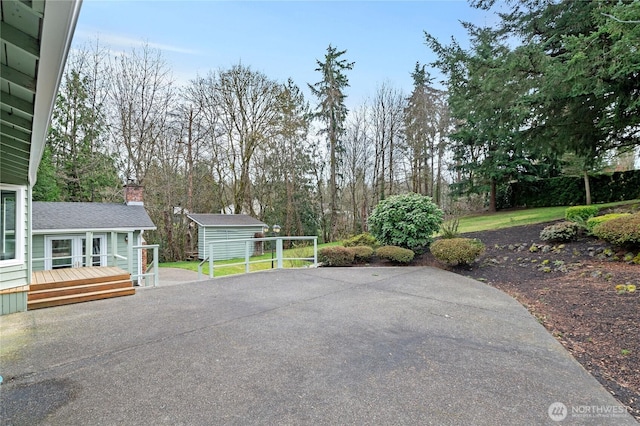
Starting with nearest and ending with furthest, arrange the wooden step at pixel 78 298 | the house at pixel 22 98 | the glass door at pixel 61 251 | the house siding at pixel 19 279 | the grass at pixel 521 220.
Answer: the house at pixel 22 98, the house siding at pixel 19 279, the wooden step at pixel 78 298, the glass door at pixel 61 251, the grass at pixel 521 220

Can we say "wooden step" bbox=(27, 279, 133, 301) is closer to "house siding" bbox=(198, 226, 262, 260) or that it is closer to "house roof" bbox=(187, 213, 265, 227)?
"house roof" bbox=(187, 213, 265, 227)

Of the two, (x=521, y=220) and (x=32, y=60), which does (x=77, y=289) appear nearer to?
(x=32, y=60)

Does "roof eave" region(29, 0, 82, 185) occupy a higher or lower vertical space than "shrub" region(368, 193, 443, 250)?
higher

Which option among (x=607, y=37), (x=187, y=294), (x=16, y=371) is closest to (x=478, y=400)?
(x=16, y=371)

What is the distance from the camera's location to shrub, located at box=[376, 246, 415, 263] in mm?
8852

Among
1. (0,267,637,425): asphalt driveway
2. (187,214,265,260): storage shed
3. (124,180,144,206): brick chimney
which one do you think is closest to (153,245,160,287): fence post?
(0,267,637,425): asphalt driveway

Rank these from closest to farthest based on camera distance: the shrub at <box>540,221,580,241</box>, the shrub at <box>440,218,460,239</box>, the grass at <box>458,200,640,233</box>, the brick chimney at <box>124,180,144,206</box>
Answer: the shrub at <box>540,221,580,241</box> → the shrub at <box>440,218,460,239</box> → the grass at <box>458,200,640,233</box> → the brick chimney at <box>124,180,144,206</box>

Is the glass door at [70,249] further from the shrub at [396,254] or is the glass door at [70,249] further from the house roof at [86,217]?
the shrub at [396,254]

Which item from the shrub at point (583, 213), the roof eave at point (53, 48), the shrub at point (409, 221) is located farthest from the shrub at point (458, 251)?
the roof eave at point (53, 48)

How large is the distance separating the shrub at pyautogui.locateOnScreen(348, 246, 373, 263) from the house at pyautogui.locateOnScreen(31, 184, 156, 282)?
648 centimetres

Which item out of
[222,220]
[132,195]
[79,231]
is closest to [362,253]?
[79,231]

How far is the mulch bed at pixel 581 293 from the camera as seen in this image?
311 centimetres

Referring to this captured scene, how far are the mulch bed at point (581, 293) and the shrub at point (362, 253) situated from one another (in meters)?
1.49

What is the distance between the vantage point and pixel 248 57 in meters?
17.2
